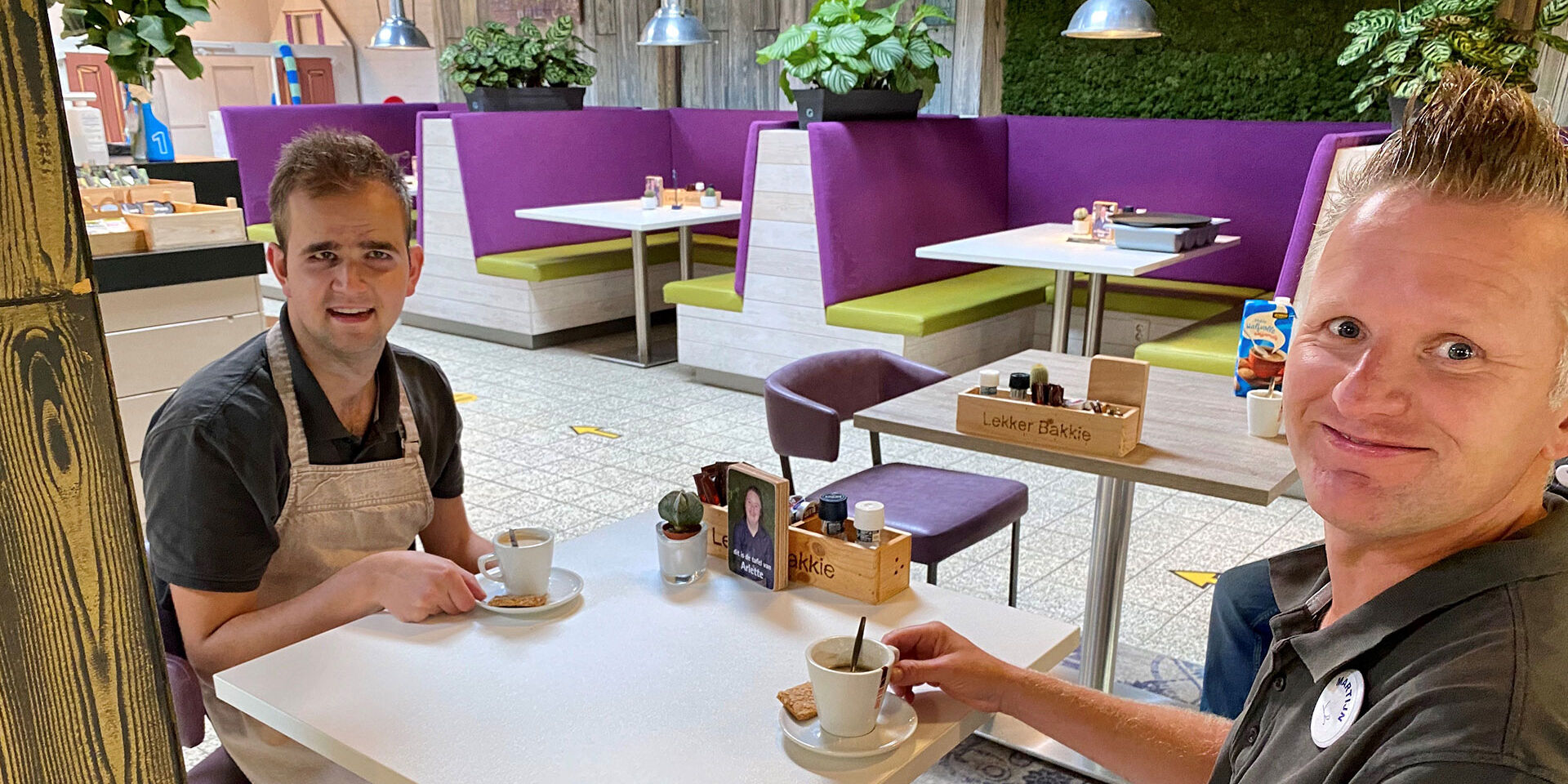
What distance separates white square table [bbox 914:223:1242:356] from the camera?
173 inches

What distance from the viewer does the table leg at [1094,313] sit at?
4918 mm

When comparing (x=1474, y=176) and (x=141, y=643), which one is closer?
(x=141, y=643)

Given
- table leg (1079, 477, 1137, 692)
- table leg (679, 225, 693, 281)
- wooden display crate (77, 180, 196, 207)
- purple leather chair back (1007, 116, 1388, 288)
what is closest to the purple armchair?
table leg (1079, 477, 1137, 692)

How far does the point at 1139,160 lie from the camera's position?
6148 mm

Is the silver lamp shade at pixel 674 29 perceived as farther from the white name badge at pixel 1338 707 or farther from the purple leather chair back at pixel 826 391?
the white name badge at pixel 1338 707

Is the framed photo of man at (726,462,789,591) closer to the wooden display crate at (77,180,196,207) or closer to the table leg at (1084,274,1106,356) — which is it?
the wooden display crate at (77,180,196,207)

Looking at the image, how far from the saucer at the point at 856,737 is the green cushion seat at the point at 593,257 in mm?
5473

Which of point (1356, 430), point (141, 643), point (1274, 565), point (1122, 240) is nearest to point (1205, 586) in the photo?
point (1122, 240)

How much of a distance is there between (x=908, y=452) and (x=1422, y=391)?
3797 millimetres

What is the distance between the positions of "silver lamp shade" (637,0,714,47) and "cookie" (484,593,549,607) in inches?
244

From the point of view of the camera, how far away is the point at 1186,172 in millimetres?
6004

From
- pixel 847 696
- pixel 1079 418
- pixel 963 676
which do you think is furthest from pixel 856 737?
pixel 1079 418

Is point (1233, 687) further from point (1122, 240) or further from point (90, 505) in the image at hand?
point (1122, 240)

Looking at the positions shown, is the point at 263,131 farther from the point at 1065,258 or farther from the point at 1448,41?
the point at 1448,41
